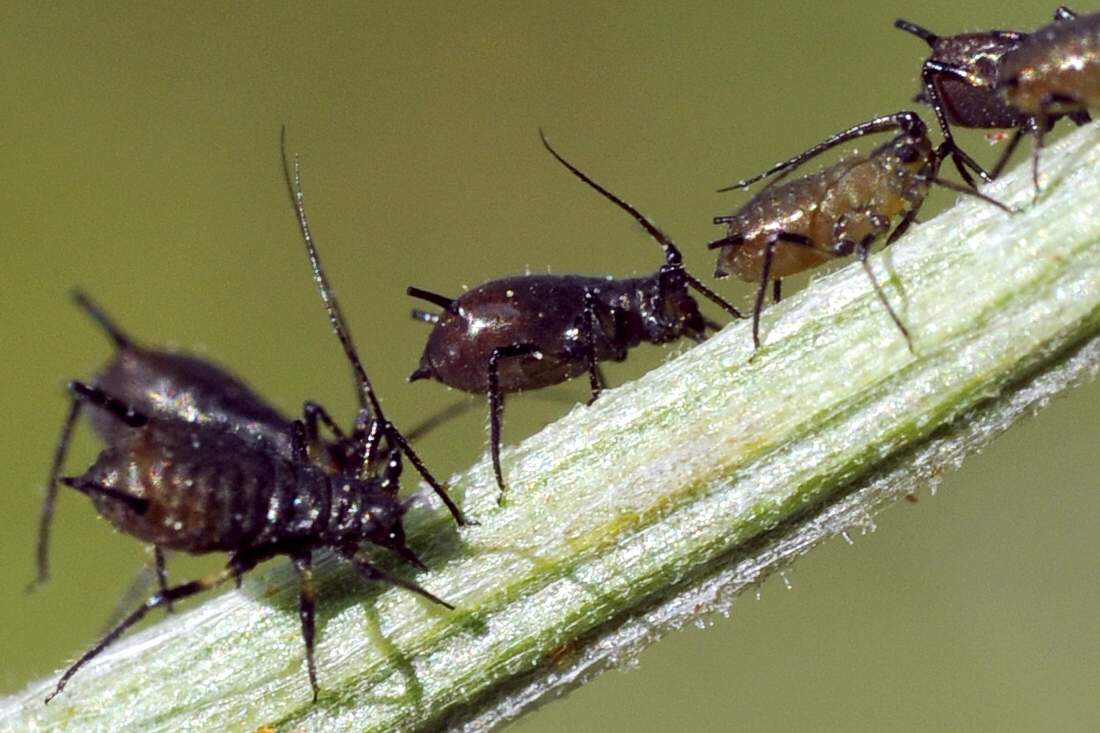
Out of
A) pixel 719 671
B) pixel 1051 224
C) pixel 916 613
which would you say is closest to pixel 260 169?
pixel 719 671

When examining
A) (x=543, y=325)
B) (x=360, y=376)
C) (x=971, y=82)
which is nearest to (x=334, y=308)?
(x=360, y=376)

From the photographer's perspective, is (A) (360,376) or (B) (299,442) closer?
(A) (360,376)

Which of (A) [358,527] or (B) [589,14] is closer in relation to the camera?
(A) [358,527]

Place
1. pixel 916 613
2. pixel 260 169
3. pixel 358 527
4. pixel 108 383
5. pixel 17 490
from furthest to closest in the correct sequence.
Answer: pixel 260 169
pixel 916 613
pixel 17 490
pixel 108 383
pixel 358 527

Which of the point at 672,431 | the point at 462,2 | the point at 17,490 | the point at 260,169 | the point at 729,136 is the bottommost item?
the point at 672,431

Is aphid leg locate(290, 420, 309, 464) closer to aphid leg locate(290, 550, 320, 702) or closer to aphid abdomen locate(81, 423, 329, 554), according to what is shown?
aphid abdomen locate(81, 423, 329, 554)

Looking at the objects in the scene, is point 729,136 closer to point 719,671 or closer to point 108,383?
point 719,671

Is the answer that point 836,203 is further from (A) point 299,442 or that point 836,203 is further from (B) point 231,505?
(B) point 231,505
